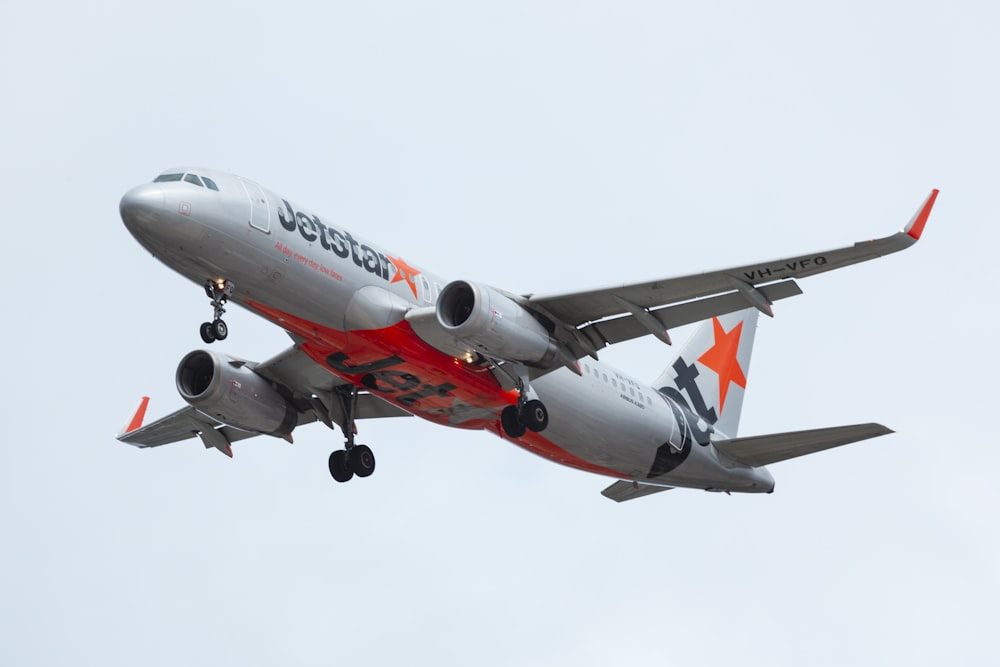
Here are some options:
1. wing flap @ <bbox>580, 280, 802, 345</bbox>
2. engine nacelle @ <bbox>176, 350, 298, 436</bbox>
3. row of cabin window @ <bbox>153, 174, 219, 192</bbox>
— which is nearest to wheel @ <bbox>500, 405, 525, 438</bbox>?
wing flap @ <bbox>580, 280, 802, 345</bbox>

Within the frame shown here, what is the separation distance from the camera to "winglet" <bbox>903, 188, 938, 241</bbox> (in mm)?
26094

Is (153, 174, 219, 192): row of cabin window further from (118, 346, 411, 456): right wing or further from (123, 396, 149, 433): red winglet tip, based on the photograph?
(123, 396, 149, 433): red winglet tip

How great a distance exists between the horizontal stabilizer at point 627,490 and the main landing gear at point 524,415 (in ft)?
22.3

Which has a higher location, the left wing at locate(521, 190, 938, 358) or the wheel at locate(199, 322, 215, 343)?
the left wing at locate(521, 190, 938, 358)

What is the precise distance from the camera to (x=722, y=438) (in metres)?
37.1

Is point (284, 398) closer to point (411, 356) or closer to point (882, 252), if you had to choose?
point (411, 356)

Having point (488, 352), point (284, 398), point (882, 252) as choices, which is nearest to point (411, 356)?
point (488, 352)

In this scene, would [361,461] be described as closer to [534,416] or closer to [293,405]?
[293,405]

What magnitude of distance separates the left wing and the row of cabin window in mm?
6910

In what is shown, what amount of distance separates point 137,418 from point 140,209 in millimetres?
12900

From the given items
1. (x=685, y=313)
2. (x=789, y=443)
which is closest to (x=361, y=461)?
(x=685, y=313)

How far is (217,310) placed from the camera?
28219 mm

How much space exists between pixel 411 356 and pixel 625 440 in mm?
6559

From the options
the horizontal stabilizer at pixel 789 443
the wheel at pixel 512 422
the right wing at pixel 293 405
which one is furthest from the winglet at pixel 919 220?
the right wing at pixel 293 405
